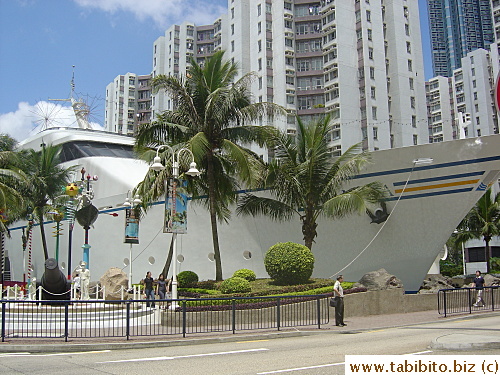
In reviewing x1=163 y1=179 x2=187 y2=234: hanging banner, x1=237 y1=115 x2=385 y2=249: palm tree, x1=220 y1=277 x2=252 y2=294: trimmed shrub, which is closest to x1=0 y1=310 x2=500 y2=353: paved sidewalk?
x1=220 y1=277 x2=252 y2=294: trimmed shrub

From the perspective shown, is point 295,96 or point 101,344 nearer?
point 101,344

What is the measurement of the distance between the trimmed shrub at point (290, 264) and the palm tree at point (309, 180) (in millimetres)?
1409

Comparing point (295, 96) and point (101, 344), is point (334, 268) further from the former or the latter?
point (295, 96)

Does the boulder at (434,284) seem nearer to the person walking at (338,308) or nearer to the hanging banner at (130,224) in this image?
the person walking at (338,308)

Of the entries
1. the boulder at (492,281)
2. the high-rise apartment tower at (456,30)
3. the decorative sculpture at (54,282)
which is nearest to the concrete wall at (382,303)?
the boulder at (492,281)

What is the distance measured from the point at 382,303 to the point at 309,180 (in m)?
5.13

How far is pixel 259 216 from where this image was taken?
915 inches

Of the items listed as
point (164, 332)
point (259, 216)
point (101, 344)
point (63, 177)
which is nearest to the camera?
point (101, 344)

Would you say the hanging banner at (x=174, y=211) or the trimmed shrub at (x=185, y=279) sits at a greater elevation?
the hanging banner at (x=174, y=211)

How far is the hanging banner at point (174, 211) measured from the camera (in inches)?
670

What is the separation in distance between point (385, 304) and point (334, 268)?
318cm

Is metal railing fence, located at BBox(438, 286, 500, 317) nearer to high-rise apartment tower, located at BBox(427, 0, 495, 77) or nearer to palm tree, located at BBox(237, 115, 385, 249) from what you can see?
palm tree, located at BBox(237, 115, 385, 249)

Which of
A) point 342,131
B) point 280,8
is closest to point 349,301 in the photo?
point 342,131

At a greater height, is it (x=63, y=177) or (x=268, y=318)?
(x=63, y=177)
